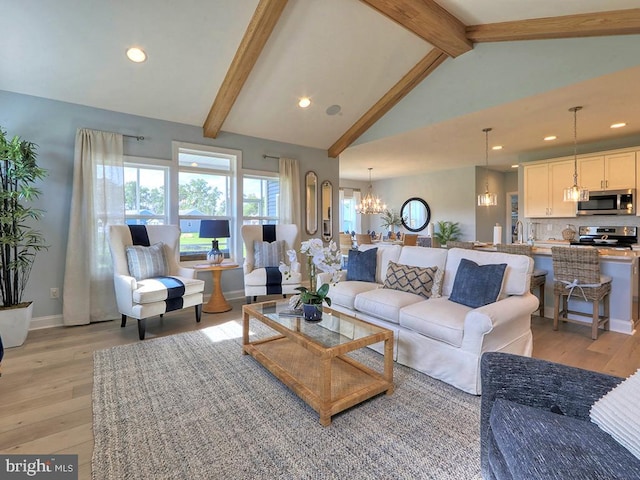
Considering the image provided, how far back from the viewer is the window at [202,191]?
14.8 ft

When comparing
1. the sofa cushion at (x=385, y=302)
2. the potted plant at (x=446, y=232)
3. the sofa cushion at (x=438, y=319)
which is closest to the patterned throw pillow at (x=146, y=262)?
the sofa cushion at (x=385, y=302)

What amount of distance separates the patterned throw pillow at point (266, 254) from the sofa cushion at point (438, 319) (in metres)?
2.35

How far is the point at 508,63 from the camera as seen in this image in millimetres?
3389

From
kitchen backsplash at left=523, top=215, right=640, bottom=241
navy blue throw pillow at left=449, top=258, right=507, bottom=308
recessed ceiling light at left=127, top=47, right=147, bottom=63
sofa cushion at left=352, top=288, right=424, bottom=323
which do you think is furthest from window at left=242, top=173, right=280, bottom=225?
kitchen backsplash at left=523, top=215, right=640, bottom=241

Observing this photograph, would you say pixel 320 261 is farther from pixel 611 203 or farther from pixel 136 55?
pixel 611 203

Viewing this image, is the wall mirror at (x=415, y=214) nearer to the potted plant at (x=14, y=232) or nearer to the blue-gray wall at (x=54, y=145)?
the blue-gray wall at (x=54, y=145)

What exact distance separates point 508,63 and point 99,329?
5411mm

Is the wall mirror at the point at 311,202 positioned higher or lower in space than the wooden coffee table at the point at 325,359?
higher

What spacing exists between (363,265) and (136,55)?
10.7 ft

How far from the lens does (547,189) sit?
213 inches

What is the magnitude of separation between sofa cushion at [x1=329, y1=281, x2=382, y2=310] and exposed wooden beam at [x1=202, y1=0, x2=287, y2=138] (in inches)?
102

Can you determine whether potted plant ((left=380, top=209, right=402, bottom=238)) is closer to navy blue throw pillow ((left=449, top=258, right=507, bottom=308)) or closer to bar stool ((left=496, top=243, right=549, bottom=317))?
bar stool ((left=496, top=243, right=549, bottom=317))

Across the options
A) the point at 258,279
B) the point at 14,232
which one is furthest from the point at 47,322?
the point at 258,279

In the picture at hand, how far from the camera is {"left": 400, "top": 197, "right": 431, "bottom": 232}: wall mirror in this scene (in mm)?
8234
